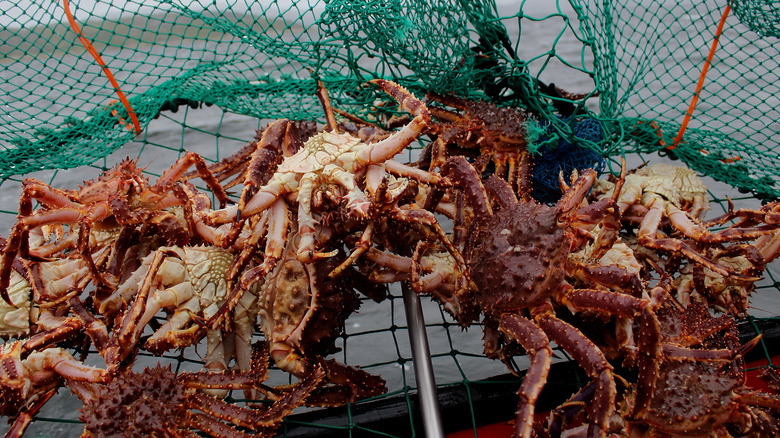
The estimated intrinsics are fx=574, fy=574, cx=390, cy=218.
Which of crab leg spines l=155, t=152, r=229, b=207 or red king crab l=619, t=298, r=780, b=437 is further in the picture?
crab leg spines l=155, t=152, r=229, b=207

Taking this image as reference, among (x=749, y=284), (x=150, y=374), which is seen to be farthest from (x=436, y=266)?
(x=749, y=284)

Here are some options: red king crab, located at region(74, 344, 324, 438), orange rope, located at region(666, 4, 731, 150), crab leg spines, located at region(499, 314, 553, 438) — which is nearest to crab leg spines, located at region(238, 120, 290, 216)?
red king crab, located at region(74, 344, 324, 438)

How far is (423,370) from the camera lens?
1699mm

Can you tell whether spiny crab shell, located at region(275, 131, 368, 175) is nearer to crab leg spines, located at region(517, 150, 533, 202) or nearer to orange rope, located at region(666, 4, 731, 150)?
crab leg spines, located at region(517, 150, 533, 202)

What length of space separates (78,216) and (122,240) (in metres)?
0.15

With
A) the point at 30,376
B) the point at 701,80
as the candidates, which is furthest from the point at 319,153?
the point at 701,80

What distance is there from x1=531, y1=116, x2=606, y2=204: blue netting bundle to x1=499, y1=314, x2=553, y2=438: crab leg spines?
818 mm

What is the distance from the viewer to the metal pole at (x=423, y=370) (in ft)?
5.20

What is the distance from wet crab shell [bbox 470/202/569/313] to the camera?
153cm

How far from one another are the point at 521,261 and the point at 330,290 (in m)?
0.55

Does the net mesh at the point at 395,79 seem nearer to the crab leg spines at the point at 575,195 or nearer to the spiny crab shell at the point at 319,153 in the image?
the crab leg spines at the point at 575,195

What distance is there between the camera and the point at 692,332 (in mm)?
1666

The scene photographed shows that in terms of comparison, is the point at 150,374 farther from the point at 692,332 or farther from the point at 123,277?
the point at 692,332

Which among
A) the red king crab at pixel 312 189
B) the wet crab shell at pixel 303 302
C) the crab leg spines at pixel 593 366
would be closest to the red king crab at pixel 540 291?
the crab leg spines at pixel 593 366
